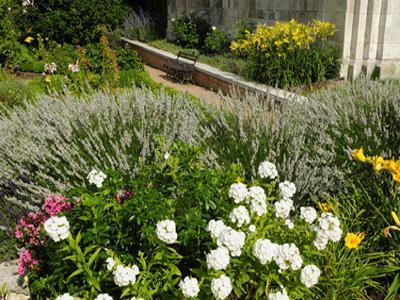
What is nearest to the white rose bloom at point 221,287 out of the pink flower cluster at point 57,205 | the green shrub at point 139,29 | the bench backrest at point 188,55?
the pink flower cluster at point 57,205

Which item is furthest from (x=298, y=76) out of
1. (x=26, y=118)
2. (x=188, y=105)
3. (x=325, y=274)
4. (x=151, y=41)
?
(x=151, y=41)

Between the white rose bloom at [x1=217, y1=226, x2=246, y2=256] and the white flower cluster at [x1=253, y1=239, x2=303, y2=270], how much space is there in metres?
0.08

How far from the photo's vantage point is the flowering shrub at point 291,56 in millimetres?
9102

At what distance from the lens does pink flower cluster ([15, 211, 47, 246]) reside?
3020mm

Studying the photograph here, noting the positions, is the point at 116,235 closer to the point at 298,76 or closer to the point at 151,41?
the point at 298,76

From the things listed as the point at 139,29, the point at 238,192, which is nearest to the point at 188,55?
the point at 139,29

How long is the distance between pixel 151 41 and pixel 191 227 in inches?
552

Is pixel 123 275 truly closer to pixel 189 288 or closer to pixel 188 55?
pixel 189 288

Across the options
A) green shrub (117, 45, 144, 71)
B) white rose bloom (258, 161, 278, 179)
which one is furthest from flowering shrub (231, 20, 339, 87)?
white rose bloom (258, 161, 278, 179)

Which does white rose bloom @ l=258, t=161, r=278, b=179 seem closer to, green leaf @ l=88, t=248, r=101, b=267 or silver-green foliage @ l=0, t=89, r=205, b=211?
silver-green foliage @ l=0, t=89, r=205, b=211

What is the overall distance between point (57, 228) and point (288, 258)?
103cm

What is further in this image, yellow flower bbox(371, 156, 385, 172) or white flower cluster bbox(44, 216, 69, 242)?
yellow flower bbox(371, 156, 385, 172)

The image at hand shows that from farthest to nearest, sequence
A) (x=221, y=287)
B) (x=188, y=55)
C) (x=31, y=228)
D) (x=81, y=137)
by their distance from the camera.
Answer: (x=188, y=55) < (x=81, y=137) < (x=31, y=228) < (x=221, y=287)

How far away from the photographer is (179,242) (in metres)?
2.39
